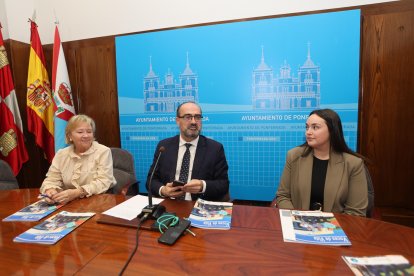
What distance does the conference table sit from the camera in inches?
35.3

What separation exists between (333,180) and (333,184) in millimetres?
26

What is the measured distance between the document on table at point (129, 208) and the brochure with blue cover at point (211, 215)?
0.92 feet

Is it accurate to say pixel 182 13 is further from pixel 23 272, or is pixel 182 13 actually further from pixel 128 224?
pixel 23 272

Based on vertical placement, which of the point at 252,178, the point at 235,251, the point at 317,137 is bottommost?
the point at 252,178

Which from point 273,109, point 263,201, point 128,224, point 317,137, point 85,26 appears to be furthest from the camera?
point 85,26

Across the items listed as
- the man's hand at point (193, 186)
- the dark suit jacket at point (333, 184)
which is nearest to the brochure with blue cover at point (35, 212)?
the man's hand at point (193, 186)

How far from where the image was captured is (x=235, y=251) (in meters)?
0.99

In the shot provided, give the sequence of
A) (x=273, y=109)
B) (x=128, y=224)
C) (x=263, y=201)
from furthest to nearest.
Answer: (x=263, y=201), (x=273, y=109), (x=128, y=224)

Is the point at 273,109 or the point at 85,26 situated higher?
the point at 85,26

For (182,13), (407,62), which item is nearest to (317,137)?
(407,62)

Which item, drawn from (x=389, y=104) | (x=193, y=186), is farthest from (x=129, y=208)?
(x=389, y=104)

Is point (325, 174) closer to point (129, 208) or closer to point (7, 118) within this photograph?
point (129, 208)

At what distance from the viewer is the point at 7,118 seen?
2.95 m

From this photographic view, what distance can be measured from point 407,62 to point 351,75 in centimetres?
47
